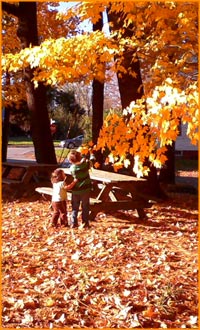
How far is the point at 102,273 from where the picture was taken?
6.42 meters

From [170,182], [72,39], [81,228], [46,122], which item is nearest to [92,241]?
[81,228]

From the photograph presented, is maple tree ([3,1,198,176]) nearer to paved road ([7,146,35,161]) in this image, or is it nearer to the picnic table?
the picnic table

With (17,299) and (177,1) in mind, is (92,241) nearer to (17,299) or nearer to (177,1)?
(17,299)

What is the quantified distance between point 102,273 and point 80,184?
299cm

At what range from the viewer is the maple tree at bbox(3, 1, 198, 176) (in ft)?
14.7

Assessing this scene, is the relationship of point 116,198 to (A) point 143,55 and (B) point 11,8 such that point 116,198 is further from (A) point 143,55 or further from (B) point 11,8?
(B) point 11,8

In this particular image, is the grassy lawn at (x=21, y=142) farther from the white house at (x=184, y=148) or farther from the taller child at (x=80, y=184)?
the taller child at (x=80, y=184)

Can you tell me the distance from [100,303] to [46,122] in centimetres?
937

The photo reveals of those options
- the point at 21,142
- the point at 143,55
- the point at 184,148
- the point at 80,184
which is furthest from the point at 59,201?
the point at 21,142

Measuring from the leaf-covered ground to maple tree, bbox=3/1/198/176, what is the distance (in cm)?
148

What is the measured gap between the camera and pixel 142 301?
17.7 ft

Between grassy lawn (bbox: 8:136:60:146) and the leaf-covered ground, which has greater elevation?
the leaf-covered ground

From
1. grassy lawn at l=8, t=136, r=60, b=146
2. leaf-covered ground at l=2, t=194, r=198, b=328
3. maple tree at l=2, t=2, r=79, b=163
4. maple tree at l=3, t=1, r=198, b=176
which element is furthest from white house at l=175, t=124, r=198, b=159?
maple tree at l=3, t=1, r=198, b=176

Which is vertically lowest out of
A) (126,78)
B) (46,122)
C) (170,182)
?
(170,182)
